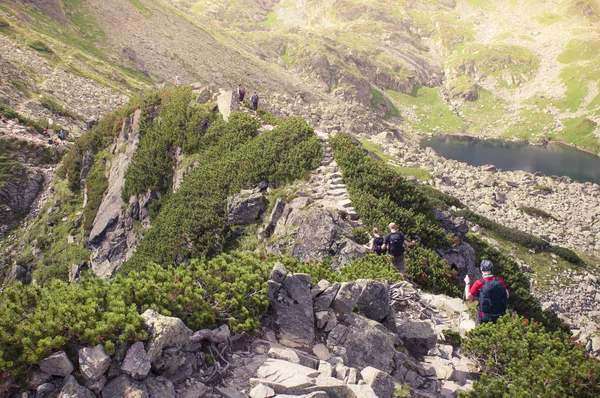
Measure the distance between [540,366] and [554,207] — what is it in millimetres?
80576

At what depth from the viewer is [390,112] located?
7028 inches

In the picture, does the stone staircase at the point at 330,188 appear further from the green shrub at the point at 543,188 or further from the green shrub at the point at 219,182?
the green shrub at the point at 543,188

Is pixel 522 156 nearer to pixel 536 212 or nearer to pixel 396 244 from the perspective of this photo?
pixel 536 212

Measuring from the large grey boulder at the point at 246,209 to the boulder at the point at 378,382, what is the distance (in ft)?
47.5

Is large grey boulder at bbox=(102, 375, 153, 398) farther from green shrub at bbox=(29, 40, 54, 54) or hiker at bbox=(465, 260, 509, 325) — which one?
green shrub at bbox=(29, 40, 54, 54)

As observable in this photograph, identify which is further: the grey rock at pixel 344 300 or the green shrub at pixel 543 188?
the green shrub at pixel 543 188

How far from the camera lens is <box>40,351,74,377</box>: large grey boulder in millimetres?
6941

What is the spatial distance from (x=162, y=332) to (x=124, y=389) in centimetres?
114

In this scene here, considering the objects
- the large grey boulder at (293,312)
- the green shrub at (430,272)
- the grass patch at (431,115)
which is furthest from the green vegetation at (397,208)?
the grass patch at (431,115)

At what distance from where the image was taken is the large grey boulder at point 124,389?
701 centimetres

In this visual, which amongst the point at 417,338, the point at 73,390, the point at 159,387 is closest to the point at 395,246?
the point at 417,338

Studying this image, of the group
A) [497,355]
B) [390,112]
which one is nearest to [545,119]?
[390,112]

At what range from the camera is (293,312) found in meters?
10.3

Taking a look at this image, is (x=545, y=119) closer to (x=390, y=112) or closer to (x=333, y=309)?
(x=390, y=112)
